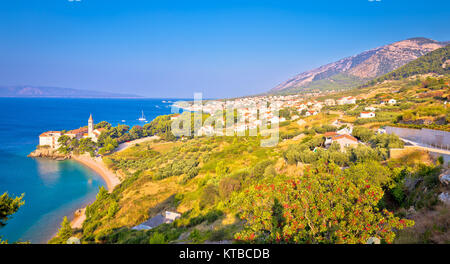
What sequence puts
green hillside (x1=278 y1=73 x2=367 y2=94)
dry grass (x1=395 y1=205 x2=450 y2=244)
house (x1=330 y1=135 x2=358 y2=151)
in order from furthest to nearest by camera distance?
green hillside (x1=278 y1=73 x2=367 y2=94) → house (x1=330 y1=135 x2=358 y2=151) → dry grass (x1=395 y1=205 x2=450 y2=244)

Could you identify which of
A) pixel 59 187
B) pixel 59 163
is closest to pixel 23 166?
pixel 59 163

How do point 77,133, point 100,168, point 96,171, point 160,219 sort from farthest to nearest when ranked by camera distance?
point 77,133, point 100,168, point 96,171, point 160,219

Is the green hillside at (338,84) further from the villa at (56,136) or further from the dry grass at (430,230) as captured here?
the dry grass at (430,230)

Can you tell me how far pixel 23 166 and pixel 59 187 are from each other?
13.3 meters

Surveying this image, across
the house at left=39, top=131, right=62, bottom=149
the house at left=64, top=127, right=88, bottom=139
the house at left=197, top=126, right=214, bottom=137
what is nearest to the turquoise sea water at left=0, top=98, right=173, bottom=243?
the house at left=39, top=131, right=62, bottom=149

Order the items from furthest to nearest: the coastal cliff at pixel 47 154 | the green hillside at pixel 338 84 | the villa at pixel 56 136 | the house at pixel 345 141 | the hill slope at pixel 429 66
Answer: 1. the green hillside at pixel 338 84
2. the hill slope at pixel 429 66
3. the villa at pixel 56 136
4. the coastal cliff at pixel 47 154
5. the house at pixel 345 141

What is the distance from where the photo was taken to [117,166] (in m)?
33.5

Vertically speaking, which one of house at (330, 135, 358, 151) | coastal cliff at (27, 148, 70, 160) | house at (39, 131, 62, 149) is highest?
house at (330, 135, 358, 151)

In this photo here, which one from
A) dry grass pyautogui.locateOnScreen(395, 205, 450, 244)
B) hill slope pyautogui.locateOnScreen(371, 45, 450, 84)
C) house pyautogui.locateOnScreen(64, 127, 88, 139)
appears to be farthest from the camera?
hill slope pyautogui.locateOnScreen(371, 45, 450, 84)

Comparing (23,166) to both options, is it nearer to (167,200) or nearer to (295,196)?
(167,200)

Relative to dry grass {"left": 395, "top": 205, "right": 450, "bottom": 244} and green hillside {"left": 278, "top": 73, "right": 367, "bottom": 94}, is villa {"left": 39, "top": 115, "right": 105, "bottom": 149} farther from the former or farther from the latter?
green hillside {"left": 278, "top": 73, "right": 367, "bottom": 94}

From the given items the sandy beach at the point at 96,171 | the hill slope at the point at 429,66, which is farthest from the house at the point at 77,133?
the hill slope at the point at 429,66

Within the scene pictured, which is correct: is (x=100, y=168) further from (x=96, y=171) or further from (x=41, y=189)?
(x=41, y=189)

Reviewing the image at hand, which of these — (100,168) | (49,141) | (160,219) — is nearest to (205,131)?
(100,168)
